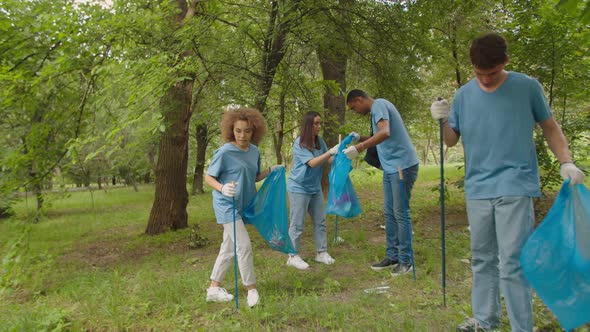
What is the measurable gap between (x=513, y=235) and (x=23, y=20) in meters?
5.40

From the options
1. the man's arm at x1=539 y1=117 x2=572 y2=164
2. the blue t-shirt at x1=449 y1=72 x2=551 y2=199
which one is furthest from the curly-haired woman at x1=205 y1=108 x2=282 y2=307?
the man's arm at x1=539 y1=117 x2=572 y2=164

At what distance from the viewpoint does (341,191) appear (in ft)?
16.4

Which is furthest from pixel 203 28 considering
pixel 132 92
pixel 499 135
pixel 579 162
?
pixel 579 162

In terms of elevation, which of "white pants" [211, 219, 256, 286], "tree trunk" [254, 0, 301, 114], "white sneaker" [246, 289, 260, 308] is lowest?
"white sneaker" [246, 289, 260, 308]

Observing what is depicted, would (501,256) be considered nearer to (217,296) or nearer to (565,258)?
(565,258)

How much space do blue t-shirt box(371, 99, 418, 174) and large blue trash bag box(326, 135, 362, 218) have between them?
689mm

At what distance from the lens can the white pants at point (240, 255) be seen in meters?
3.43

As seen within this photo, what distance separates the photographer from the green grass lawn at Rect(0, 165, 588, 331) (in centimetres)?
305

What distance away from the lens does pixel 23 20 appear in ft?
15.1

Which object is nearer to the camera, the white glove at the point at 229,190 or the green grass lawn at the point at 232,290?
the green grass lawn at the point at 232,290

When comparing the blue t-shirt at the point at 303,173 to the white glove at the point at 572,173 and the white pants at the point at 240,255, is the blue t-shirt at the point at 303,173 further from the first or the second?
the white glove at the point at 572,173

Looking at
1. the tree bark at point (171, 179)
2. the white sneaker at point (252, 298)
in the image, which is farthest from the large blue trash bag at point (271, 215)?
the tree bark at point (171, 179)

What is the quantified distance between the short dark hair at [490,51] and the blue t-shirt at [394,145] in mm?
1626

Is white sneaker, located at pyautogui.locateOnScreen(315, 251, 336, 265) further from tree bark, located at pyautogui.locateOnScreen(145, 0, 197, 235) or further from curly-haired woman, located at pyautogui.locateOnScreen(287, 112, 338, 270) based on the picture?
tree bark, located at pyautogui.locateOnScreen(145, 0, 197, 235)
